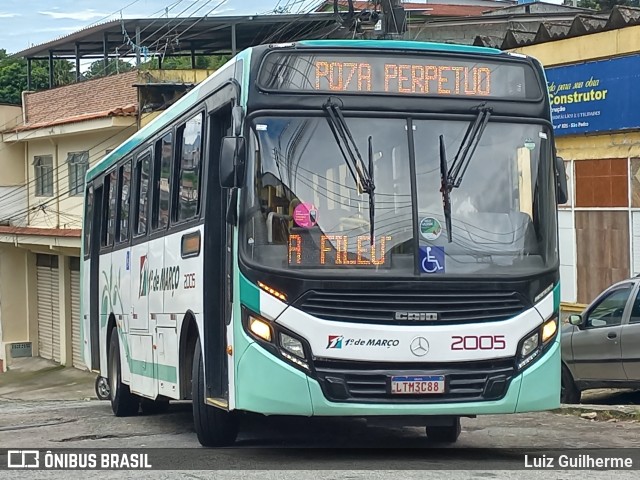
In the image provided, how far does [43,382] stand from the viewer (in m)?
31.5

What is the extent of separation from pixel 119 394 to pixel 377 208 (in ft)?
23.2

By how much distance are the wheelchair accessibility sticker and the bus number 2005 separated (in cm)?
51

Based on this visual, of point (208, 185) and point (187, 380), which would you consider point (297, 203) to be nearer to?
point (208, 185)

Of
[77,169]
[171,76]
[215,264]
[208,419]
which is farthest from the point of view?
[77,169]

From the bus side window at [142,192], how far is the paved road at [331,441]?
221 centimetres

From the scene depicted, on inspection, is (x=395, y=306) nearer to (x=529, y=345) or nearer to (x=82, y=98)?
(x=529, y=345)

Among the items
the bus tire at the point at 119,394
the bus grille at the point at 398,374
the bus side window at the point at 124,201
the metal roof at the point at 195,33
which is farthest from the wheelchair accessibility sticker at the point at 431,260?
the metal roof at the point at 195,33

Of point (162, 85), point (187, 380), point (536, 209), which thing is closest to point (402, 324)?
point (536, 209)

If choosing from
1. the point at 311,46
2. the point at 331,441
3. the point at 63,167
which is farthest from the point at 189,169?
the point at 63,167

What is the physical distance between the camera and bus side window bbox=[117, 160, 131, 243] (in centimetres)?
1364

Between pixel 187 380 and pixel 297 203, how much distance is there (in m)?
2.71

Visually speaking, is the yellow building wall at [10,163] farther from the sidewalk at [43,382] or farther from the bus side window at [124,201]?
the bus side window at [124,201]

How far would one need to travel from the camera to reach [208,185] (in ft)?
30.7

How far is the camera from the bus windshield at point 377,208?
8328 mm
